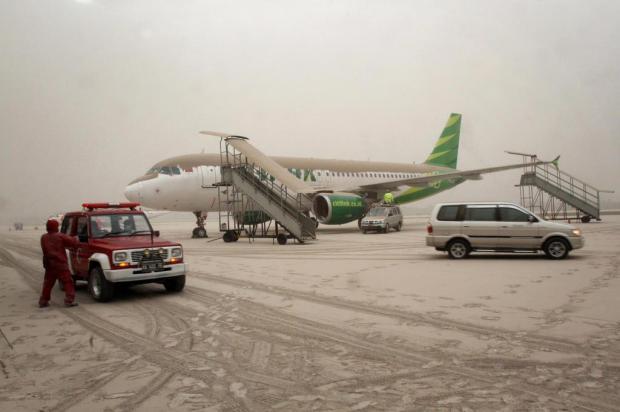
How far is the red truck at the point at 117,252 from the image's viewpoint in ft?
26.6

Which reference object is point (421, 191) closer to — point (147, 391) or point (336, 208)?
point (336, 208)

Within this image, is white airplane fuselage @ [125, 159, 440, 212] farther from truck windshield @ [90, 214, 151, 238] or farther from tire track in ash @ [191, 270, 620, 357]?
tire track in ash @ [191, 270, 620, 357]

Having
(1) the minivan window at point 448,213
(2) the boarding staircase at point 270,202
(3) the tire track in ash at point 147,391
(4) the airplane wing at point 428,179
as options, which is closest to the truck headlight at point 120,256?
(3) the tire track in ash at point 147,391

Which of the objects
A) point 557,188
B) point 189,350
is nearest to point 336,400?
point 189,350

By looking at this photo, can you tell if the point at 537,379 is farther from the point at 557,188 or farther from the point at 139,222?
the point at 557,188

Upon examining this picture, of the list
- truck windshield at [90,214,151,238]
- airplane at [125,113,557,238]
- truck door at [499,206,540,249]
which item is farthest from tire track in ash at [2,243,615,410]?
airplane at [125,113,557,238]

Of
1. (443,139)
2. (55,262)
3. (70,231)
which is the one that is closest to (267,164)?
(70,231)

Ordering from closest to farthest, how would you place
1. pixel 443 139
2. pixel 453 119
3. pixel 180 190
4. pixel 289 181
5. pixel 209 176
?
pixel 289 181
pixel 180 190
pixel 209 176
pixel 453 119
pixel 443 139

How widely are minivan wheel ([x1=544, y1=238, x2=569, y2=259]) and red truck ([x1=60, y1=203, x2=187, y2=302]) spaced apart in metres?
9.46

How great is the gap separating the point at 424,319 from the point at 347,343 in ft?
4.95

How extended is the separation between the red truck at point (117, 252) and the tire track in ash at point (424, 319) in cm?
166

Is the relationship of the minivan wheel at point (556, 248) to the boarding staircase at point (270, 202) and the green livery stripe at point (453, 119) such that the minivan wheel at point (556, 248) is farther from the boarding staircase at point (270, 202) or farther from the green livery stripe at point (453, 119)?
the green livery stripe at point (453, 119)

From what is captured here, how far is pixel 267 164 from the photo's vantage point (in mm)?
21031

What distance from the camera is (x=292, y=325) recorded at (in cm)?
620
